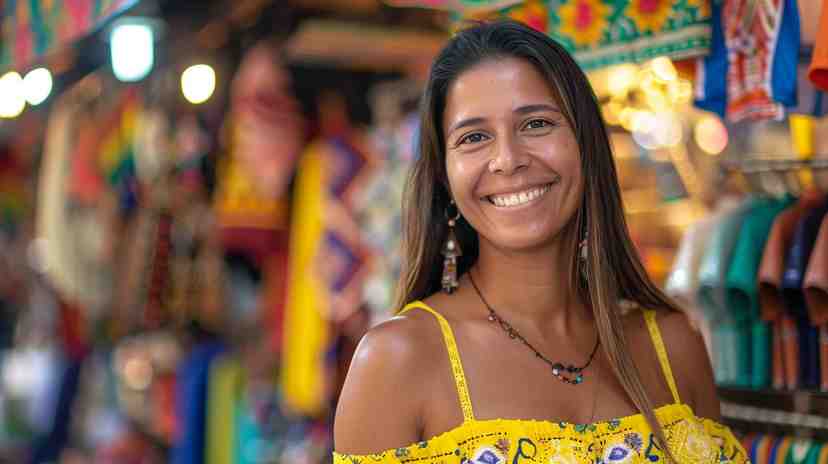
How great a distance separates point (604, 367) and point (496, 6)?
1.32m

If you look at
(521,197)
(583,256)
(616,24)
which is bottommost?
(583,256)

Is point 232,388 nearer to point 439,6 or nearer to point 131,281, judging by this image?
point 131,281

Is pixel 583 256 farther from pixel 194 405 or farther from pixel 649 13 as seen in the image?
pixel 194 405

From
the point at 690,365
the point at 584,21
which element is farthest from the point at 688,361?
the point at 584,21

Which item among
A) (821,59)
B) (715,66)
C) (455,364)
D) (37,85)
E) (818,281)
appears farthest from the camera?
(37,85)

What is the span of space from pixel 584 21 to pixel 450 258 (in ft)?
3.60

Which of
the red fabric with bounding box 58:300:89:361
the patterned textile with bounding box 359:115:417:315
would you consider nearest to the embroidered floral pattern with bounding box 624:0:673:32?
the patterned textile with bounding box 359:115:417:315

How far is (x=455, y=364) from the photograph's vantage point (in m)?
2.11

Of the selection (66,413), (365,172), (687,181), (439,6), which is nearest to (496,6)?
(439,6)

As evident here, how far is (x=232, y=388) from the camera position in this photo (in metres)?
5.78

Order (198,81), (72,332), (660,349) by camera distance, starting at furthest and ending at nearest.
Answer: (72,332) < (198,81) < (660,349)

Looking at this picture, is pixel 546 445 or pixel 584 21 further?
pixel 584 21

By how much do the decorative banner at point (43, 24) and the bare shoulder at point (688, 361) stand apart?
7.34ft

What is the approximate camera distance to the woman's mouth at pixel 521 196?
2.10 meters
